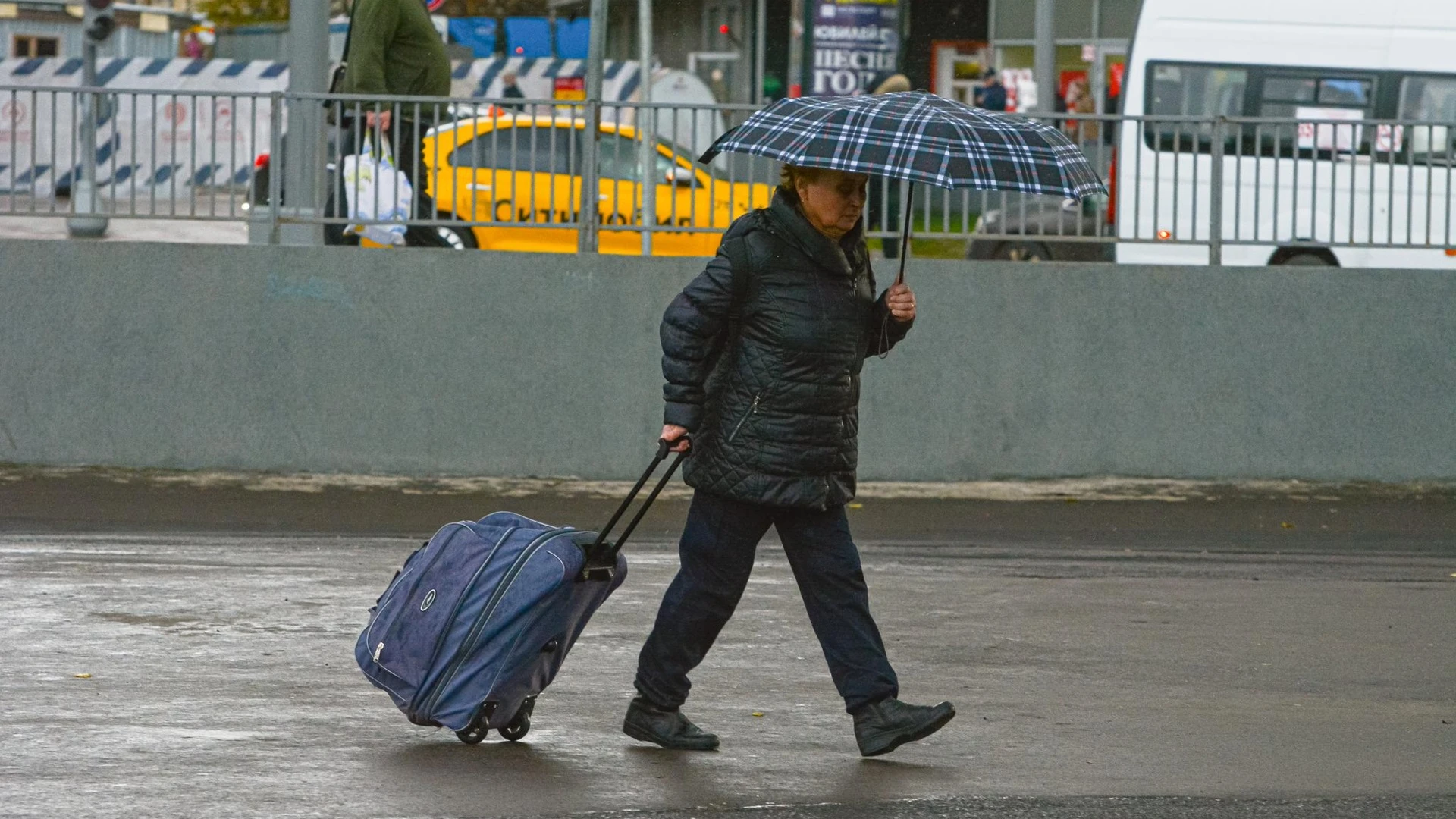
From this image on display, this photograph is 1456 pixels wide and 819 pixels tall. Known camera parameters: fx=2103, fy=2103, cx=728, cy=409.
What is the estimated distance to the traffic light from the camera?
1838cm

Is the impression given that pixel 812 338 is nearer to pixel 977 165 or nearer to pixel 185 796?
pixel 977 165

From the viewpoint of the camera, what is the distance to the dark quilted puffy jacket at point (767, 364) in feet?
17.4

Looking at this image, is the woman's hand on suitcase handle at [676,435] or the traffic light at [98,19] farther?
the traffic light at [98,19]

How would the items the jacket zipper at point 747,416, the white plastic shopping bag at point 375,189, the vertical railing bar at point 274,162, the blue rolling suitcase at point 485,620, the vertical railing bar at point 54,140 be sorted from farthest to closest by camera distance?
the white plastic shopping bag at point 375,189
the vertical railing bar at point 274,162
the vertical railing bar at point 54,140
the jacket zipper at point 747,416
the blue rolling suitcase at point 485,620

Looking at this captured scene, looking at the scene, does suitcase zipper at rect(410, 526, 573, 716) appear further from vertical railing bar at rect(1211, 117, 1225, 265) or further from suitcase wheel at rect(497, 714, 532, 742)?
vertical railing bar at rect(1211, 117, 1225, 265)

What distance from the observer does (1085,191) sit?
5.19 meters

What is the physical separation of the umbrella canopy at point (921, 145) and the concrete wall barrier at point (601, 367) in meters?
4.99

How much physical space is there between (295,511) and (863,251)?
4.63 metres

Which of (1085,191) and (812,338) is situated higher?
(1085,191)

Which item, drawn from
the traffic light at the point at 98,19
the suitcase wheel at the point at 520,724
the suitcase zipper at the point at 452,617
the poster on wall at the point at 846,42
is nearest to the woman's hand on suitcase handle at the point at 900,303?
the suitcase zipper at the point at 452,617

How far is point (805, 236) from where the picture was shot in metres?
5.38

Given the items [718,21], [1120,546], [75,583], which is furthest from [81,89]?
[718,21]

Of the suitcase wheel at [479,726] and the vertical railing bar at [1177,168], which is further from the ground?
the vertical railing bar at [1177,168]

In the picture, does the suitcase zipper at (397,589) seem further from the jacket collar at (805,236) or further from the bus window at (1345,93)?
the bus window at (1345,93)
